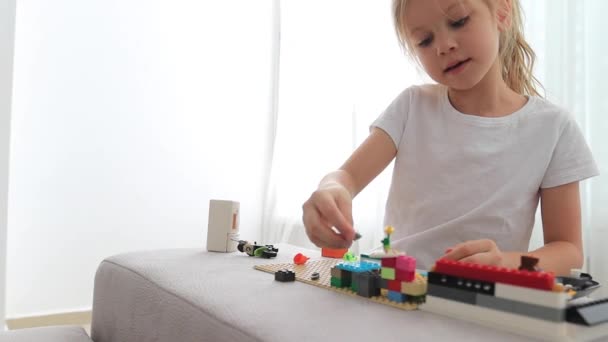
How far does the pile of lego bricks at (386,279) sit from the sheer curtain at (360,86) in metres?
0.85

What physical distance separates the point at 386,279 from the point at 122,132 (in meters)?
1.78

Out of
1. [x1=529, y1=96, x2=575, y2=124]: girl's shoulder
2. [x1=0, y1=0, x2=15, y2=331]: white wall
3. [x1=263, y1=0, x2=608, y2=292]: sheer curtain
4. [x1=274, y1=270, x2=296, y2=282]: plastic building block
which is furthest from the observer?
[x1=0, y1=0, x2=15, y2=331]: white wall

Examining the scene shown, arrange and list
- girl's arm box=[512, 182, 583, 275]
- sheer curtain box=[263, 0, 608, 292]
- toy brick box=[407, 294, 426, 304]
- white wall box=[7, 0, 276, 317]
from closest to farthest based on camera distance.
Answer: toy brick box=[407, 294, 426, 304], girl's arm box=[512, 182, 583, 275], sheer curtain box=[263, 0, 608, 292], white wall box=[7, 0, 276, 317]

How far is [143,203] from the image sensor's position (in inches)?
86.4

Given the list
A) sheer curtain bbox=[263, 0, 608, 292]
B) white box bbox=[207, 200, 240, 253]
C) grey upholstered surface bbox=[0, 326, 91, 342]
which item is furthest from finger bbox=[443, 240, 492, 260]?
sheer curtain bbox=[263, 0, 608, 292]

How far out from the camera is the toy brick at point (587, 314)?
44cm

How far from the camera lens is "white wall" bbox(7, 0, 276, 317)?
1945mm

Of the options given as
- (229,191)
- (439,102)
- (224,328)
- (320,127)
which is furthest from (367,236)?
(224,328)

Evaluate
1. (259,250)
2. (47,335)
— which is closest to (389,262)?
(259,250)

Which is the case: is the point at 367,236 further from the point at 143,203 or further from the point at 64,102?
the point at 64,102

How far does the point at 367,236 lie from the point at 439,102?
1.00 m

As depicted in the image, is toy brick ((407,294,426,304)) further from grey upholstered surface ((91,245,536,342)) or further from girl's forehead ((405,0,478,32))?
girl's forehead ((405,0,478,32))

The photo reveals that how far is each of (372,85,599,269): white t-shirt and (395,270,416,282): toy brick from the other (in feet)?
1.06

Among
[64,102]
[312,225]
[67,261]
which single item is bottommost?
[67,261]
